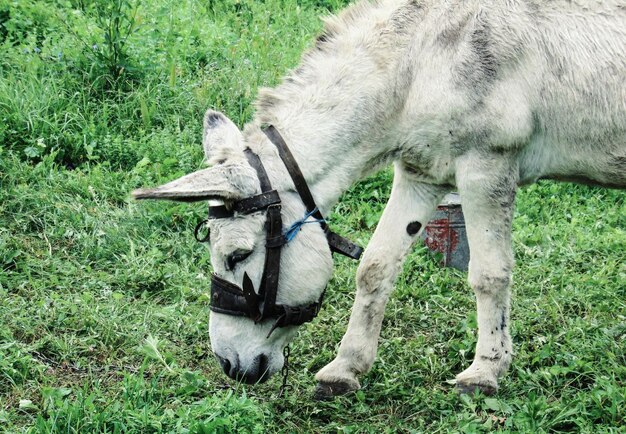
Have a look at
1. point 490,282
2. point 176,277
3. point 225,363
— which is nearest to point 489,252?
point 490,282

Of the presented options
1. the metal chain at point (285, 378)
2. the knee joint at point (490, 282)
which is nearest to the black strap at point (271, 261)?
the metal chain at point (285, 378)

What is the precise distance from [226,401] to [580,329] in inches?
85.1

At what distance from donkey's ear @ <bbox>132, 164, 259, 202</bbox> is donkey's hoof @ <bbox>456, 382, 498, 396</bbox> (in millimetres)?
1474

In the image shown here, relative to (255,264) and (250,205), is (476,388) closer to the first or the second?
(255,264)

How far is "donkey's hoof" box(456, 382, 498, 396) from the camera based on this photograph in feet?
14.7

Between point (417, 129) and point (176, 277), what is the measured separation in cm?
215

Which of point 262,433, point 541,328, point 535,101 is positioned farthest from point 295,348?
point 535,101

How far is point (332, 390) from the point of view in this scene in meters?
4.65

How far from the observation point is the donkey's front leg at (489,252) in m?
4.27

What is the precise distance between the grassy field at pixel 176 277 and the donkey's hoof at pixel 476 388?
61mm

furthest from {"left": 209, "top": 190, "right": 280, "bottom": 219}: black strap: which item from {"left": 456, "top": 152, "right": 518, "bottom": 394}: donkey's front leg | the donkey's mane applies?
{"left": 456, "top": 152, "right": 518, "bottom": 394}: donkey's front leg

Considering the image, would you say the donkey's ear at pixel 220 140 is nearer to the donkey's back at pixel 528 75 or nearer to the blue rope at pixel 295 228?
the blue rope at pixel 295 228

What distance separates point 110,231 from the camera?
609 cm

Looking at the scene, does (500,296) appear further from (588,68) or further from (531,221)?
(531,221)
